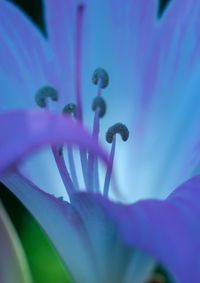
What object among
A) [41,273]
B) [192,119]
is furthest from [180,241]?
[41,273]

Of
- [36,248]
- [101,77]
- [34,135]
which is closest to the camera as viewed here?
[34,135]

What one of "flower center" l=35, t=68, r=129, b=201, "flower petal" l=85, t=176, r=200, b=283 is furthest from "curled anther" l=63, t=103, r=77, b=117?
"flower petal" l=85, t=176, r=200, b=283

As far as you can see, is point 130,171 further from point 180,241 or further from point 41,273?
point 180,241

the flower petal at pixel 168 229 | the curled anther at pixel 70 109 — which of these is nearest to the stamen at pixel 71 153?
the curled anther at pixel 70 109

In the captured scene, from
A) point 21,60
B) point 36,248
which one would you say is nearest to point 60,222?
point 21,60

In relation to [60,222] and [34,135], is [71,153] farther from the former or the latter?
[34,135]

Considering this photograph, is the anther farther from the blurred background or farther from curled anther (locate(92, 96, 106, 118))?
the blurred background
